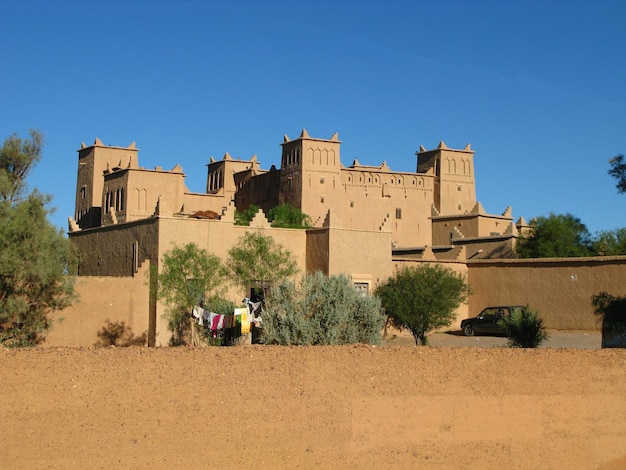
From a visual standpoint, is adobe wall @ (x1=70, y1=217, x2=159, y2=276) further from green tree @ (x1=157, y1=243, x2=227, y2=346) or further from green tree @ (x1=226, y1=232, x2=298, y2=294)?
green tree @ (x1=226, y1=232, x2=298, y2=294)

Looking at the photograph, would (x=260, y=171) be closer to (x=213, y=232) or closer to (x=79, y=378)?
(x=213, y=232)

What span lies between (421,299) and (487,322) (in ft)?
10.8

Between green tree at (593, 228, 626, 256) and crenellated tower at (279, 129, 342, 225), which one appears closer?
green tree at (593, 228, 626, 256)

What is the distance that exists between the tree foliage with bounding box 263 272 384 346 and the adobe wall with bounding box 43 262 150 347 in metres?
9.69

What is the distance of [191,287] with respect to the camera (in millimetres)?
27812

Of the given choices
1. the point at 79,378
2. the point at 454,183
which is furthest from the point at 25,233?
the point at 454,183

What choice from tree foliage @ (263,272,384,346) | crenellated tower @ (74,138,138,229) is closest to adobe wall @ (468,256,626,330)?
tree foliage @ (263,272,384,346)

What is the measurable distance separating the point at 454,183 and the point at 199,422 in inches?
2823

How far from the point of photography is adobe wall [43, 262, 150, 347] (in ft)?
85.4

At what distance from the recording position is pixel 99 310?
26984mm

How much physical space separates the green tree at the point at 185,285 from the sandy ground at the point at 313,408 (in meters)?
15.9

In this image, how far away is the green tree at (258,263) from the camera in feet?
97.5

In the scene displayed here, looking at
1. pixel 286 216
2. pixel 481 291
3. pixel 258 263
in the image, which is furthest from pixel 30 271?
pixel 286 216

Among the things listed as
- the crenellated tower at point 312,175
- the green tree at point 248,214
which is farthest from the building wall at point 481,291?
the crenellated tower at point 312,175
